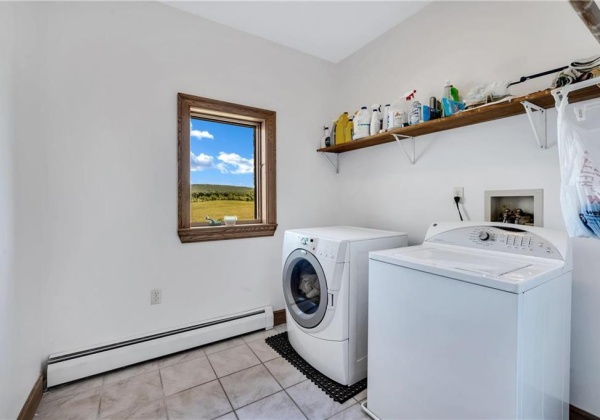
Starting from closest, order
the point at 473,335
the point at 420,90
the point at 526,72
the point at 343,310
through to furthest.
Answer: the point at 473,335 → the point at 526,72 → the point at 343,310 → the point at 420,90

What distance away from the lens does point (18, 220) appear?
146 cm

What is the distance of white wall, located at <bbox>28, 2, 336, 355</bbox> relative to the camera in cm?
171

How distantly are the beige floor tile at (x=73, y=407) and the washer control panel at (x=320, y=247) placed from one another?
1.44m

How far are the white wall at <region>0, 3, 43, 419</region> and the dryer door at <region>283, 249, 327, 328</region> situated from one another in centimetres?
146

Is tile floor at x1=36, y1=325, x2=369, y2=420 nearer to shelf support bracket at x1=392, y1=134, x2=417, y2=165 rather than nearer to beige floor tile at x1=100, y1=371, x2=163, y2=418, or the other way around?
beige floor tile at x1=100, y1=371, x2=163, y2=418

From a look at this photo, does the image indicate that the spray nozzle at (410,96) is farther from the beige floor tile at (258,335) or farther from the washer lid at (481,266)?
the beige floor tile at (258,335)

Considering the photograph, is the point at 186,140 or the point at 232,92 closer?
the point at 186,140

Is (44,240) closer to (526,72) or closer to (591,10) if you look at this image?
(591,10)

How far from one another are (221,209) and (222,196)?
0.37ft

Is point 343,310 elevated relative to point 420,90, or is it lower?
lower

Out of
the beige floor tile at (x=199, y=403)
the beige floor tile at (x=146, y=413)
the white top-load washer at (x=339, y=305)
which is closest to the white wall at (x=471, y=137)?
the white top-load washer at (x=339, y=305)

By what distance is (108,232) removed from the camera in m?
1.85

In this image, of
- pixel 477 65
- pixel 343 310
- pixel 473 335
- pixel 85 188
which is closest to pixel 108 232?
pixel 85 188

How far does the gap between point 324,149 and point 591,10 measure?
200cm
